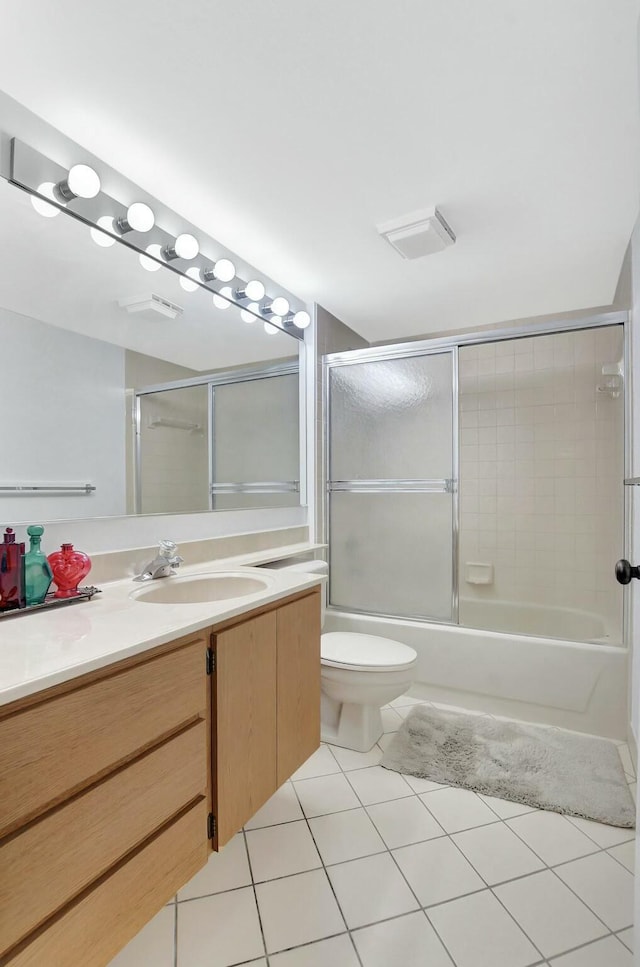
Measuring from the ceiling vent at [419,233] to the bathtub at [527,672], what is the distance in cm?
182

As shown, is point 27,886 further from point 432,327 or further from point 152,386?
point 432,327

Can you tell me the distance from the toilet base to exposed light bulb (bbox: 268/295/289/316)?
6.01 ft

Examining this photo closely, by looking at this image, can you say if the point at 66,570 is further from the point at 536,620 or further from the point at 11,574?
the point at 536,620

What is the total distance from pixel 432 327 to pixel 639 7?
2.16 meters

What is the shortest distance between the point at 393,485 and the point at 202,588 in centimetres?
137

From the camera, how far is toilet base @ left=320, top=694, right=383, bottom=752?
207 centimetres

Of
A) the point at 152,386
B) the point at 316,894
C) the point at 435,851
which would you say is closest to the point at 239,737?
the point at 316,894

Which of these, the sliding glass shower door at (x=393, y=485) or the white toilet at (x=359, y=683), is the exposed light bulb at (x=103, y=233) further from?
the white toilet at (x=359, y=683)

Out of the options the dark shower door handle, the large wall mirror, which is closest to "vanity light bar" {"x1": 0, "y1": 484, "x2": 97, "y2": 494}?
the large wall mirror

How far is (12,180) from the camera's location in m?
1.33

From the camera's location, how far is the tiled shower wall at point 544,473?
2484mm

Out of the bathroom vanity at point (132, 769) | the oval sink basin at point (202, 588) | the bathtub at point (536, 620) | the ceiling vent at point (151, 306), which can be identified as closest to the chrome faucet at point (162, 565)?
the oval sink basin at point (202, 588)

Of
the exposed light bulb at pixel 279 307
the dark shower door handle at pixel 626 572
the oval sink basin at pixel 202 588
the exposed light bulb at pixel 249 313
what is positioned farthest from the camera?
the exposed light bulb at pixel 279 307

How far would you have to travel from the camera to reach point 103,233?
1.59m
